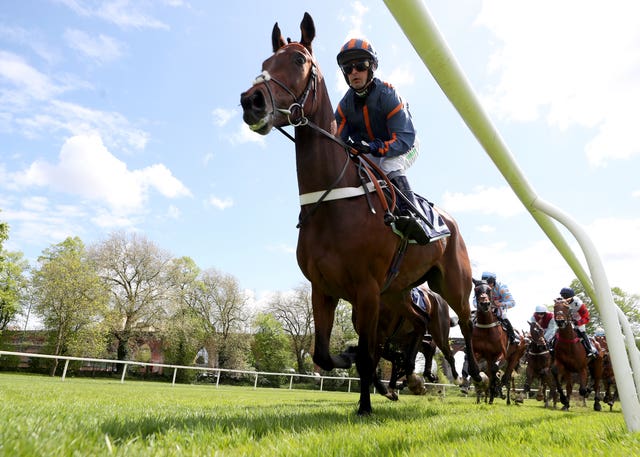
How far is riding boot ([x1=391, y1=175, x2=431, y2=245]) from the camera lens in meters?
4.29

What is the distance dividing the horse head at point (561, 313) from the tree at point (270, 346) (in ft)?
133

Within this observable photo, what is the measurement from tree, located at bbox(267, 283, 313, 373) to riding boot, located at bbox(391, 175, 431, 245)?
4522 cm

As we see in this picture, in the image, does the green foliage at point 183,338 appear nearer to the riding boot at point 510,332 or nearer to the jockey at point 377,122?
the riding boot at point 510,332

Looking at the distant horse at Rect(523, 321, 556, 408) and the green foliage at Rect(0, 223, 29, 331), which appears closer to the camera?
the distant horse at Rect(523, 321, 556, 408)

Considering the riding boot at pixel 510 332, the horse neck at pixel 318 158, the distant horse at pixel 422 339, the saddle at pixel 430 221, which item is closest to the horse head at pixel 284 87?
the horse neck at pixel 318 158

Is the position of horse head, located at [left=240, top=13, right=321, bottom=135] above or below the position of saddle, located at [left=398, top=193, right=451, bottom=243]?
above

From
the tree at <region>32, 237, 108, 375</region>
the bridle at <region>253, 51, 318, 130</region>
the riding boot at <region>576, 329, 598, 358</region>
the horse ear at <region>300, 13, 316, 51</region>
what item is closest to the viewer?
the bridle at <region>253, 51, 318, 130</region>

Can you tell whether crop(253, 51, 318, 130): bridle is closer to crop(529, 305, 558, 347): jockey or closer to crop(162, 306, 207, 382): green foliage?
crop(529, 305, 558, 347): jockey

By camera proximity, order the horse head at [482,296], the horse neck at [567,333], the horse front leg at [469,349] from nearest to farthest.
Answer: the horse front leg at [469,349]
the horse head at [482,296]
the horse neck at [567,333]

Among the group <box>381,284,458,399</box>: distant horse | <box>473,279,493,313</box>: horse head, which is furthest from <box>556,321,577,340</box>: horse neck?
<box>381,284,458,399</box>: distant horse

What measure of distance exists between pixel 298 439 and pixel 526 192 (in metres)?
2.24

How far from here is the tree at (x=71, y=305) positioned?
34.5 metres

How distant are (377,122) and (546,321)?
12838 mm

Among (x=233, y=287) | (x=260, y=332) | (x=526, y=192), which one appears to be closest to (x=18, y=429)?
(x=526, y=192)
